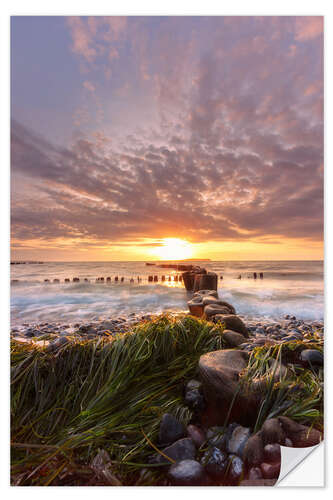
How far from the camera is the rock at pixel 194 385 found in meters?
1.39

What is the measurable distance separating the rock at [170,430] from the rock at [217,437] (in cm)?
14

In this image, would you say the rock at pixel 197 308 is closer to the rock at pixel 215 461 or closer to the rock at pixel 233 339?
the rock at pixel 233 339

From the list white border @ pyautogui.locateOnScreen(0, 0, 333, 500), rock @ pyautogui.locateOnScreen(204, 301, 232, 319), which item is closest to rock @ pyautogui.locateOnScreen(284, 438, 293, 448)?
white border @ pyautogui.locateOnScreen(0, 0, 333, 500)

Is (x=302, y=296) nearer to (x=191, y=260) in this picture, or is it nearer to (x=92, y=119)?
(x=191, y=260)

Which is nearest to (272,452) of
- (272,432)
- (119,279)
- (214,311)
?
(272,432)

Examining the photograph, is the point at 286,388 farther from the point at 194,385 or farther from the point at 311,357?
the point at 194,385

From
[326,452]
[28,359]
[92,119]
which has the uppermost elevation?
[92,119]

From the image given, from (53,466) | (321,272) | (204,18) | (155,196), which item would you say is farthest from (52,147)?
(321,272)

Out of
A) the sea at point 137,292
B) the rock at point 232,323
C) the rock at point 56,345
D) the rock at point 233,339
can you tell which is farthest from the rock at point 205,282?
the rock at point 56,345

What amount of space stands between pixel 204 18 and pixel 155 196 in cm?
132

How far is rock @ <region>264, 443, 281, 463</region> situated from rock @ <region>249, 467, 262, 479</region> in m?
0.07

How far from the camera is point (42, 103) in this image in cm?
185

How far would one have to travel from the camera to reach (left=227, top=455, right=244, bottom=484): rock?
1.16m

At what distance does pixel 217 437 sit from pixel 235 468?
143 mm
